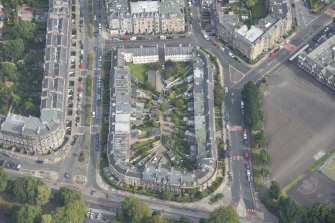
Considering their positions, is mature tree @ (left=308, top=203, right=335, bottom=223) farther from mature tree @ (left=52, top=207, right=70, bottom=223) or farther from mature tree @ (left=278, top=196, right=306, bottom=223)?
mature tree @ (left=52, top=207, right=70, bottom=223)

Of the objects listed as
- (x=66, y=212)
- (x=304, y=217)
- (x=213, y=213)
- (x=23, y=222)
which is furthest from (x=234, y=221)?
(x=23, y=222)

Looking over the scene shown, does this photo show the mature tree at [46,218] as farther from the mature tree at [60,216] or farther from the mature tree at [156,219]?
the mature tree at [156,219]

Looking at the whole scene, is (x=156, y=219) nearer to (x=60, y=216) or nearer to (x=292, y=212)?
(x=60, y=216)

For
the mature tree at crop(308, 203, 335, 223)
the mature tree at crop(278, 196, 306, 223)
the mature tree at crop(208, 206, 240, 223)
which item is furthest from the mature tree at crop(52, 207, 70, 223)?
the mature tree at crop(308, 203, 335, 223)

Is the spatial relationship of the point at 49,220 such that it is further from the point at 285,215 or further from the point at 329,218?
the point at 329,218

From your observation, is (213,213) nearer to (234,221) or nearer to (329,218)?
(234,221)
